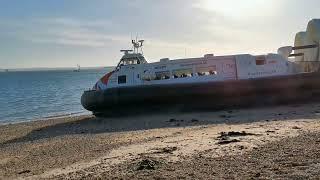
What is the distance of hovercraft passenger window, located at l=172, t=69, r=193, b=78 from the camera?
19.3 meters

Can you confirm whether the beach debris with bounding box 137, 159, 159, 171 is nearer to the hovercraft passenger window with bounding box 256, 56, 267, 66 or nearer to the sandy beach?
the sandy beach

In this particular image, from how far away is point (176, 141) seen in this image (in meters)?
10.0

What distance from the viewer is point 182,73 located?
19375 mm

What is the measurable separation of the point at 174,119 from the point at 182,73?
3.44m

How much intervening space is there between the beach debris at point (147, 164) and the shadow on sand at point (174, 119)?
266 inches

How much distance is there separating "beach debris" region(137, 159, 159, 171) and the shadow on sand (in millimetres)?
6768

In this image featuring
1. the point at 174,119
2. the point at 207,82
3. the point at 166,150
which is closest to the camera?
the point at 166,150

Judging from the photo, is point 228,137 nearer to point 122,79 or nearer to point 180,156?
point 180,156

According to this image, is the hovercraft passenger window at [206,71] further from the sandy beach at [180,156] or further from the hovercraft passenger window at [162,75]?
the sandy beach at [180,156]

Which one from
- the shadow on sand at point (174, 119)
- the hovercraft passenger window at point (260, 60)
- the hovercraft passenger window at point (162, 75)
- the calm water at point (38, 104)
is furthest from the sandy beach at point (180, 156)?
the calm water at point (38, 104)

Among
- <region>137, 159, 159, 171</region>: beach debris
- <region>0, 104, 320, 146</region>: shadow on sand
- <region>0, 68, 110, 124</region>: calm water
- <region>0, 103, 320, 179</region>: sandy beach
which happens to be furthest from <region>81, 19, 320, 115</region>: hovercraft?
<region>137, 159, 159, 171</region>: beach debris

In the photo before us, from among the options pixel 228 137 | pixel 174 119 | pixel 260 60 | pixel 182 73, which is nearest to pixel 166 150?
pixel 228 137

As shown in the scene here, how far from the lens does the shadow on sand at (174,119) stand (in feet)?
47.7

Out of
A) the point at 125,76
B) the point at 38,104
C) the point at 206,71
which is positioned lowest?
the point at 38,104
